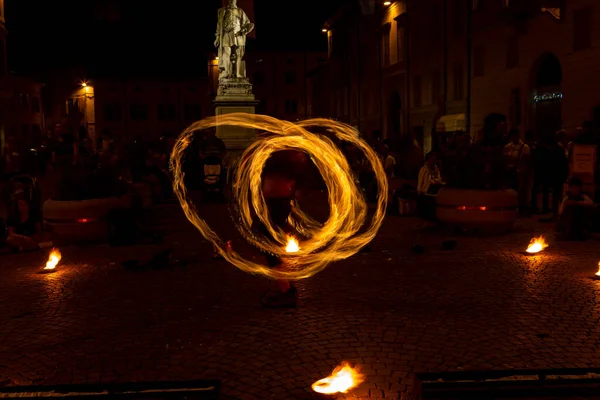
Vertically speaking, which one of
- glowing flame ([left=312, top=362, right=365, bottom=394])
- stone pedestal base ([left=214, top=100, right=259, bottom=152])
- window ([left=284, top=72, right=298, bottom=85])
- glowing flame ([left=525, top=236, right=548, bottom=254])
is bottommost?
glowing flame ([left=312, top=362, right=365, bottom=394])

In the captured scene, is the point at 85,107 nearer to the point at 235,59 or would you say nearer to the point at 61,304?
the point at 235,59

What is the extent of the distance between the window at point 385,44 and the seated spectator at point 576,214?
32.1 meters

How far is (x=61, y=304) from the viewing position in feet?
26.4

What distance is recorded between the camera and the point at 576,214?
1213 cm

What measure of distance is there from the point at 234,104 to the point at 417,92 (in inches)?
613

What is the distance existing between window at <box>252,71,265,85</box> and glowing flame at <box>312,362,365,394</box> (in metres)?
77.7

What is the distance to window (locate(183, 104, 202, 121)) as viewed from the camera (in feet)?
276

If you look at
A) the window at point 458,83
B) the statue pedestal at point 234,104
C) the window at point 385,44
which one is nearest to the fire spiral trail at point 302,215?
the statue pedestal at point 234,104

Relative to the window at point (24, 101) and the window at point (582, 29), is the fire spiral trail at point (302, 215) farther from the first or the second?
the window at point (24, 101)

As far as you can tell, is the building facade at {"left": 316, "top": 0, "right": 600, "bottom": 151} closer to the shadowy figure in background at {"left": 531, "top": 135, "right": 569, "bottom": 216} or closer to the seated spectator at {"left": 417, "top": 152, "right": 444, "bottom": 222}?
the seated spectator at {"left": 417, "top": 152, "right": 444, "bottom": 222}

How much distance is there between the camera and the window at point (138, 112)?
82.2m

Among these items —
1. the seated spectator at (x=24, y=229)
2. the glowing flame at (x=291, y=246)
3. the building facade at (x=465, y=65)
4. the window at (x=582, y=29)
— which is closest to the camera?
the glowing flame at (x=291, y=246)

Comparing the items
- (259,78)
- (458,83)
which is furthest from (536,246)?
(259,78)

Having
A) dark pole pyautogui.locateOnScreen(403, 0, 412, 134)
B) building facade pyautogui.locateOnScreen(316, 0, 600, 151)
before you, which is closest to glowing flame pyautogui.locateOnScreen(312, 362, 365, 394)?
building facade pyautogui.locateOnScreen(316, 0, 600, 151)
